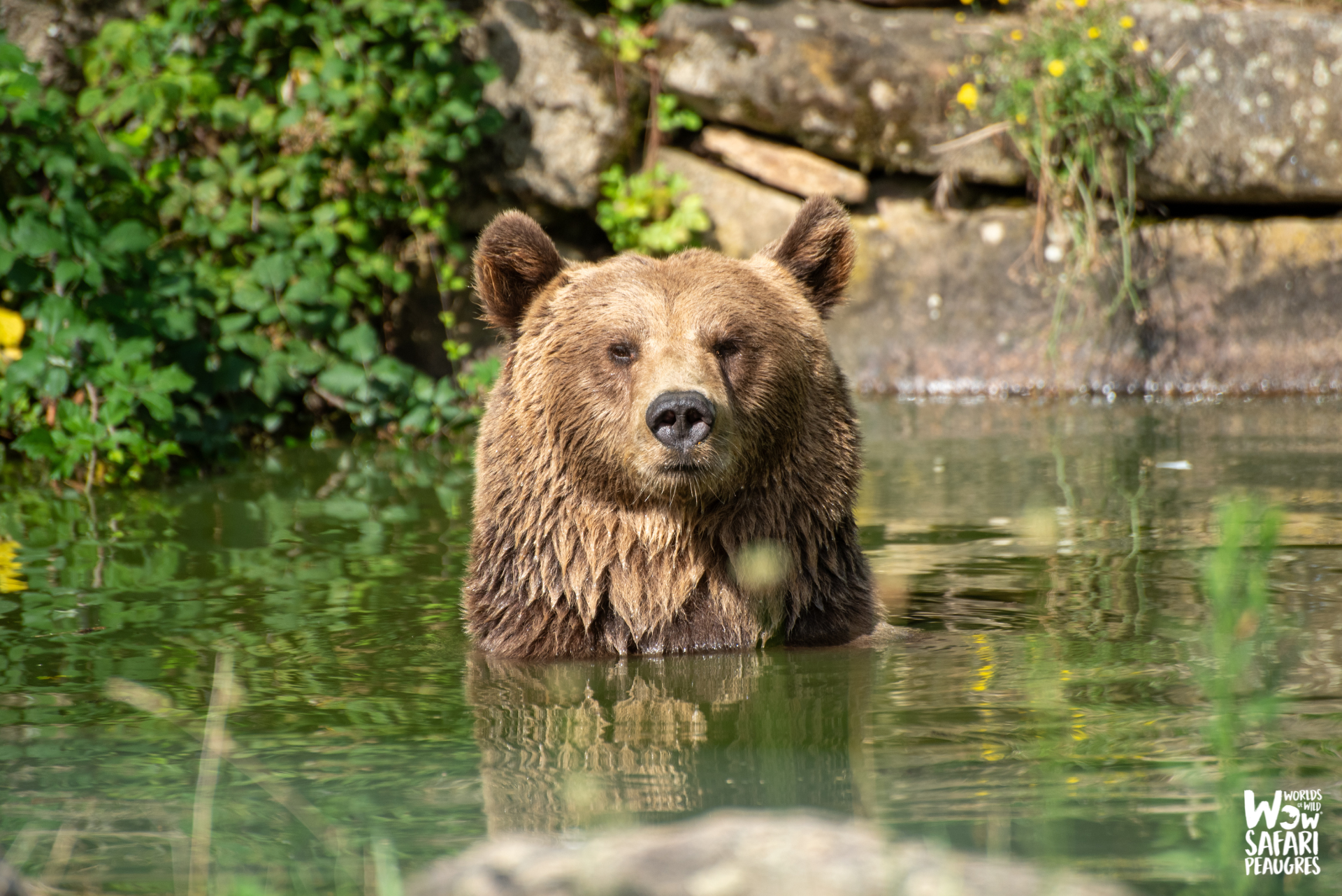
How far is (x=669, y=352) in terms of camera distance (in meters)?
4.11

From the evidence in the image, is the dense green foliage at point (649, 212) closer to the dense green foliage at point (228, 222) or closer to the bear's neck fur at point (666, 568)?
the dense green foliage at point (228, 222)

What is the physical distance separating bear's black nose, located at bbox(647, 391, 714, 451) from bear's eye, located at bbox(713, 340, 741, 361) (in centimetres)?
41

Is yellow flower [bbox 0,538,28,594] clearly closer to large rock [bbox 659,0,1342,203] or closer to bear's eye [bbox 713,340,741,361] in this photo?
bear's eye [bbox 713,340,741,361]

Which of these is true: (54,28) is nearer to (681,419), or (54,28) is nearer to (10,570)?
(10,570)

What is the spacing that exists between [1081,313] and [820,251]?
4884mm

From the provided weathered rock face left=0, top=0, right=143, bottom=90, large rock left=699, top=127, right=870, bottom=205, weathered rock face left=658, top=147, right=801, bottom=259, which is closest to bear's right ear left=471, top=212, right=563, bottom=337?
weathered rock face left=658, top=147, right=801, bottom=259

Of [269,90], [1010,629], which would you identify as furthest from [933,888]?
[269,90]

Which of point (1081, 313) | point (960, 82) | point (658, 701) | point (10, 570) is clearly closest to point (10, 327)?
point (10, 570)

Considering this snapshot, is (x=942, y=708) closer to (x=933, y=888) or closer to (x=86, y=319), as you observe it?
(x=933, y=888)

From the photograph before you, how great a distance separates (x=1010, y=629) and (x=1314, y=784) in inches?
59.6

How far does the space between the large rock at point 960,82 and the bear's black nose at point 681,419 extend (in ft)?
19.2

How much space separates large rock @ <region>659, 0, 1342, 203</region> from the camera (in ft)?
29.9

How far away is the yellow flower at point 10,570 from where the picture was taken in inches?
197

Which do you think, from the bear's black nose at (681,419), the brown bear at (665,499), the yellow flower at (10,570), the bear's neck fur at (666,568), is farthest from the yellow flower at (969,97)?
the yellow flower at (10,570)
